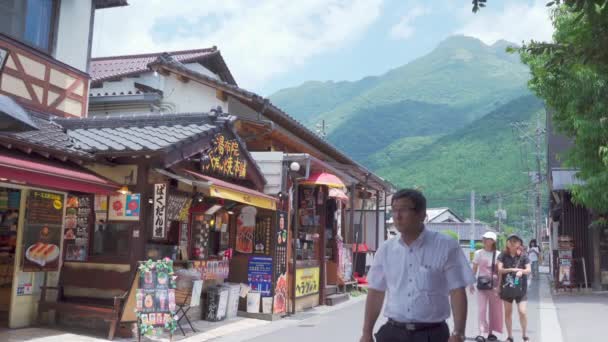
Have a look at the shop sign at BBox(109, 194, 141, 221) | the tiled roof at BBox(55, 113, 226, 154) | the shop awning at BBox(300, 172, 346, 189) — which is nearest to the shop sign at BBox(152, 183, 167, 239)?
the shop sign at BBox(109, 194, 141, 221)

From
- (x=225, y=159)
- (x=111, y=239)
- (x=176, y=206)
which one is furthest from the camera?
(x=225, y=159)

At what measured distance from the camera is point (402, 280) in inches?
163

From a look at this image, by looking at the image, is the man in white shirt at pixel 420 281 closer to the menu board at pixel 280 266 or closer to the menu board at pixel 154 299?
the menu board at pixel 154 299

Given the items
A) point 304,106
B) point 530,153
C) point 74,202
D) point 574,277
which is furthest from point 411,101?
point 74,202

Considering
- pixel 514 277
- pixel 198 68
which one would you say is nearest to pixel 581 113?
pixel 514 277

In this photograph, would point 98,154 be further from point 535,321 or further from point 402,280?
point 535,321

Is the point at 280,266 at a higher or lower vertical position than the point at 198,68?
lower

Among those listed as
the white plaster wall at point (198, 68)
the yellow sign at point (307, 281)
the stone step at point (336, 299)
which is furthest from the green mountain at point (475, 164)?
the yellow sign at point (307, 281)

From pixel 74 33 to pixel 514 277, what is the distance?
985 cm

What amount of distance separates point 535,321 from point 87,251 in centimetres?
925

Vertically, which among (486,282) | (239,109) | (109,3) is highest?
(109,3)

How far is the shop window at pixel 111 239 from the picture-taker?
384 inches

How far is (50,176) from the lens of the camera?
26.0 feet

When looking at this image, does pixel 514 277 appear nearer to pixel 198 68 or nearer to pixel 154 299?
pixel 154 299
